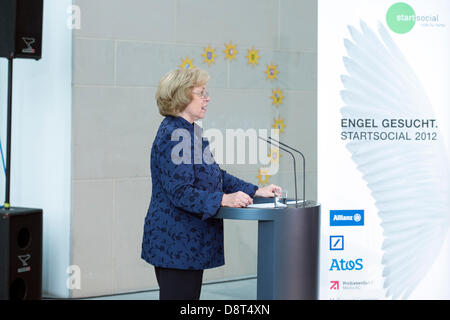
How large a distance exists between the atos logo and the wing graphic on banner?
0.13m

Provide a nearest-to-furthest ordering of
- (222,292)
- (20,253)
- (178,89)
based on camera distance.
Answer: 1. (178,89)
2. (20,253)
3. (222,292)

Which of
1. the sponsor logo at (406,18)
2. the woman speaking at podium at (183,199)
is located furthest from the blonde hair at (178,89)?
the sponsor logo at (406,18)

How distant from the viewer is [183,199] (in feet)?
8.02

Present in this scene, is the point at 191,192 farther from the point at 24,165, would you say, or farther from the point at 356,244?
the point at 24,165

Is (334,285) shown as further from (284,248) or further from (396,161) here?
(284,248)

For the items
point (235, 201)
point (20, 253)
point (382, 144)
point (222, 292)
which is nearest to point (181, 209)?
point (235, 201)

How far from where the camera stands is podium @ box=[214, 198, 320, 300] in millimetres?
2445

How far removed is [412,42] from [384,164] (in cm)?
62

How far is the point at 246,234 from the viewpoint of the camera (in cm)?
498

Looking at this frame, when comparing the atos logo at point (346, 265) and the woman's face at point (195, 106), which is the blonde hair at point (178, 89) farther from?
the atos logo at point (346, 265)

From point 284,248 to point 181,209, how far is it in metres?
0.42

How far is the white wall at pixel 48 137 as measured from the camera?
4.21 meters

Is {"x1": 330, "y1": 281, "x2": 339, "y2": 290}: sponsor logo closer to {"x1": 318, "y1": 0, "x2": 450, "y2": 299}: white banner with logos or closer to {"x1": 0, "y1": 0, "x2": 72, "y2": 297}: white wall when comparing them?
{"x1": 318, "y1": 0, "x2": 450, "y2": 299}: white banner with logos
